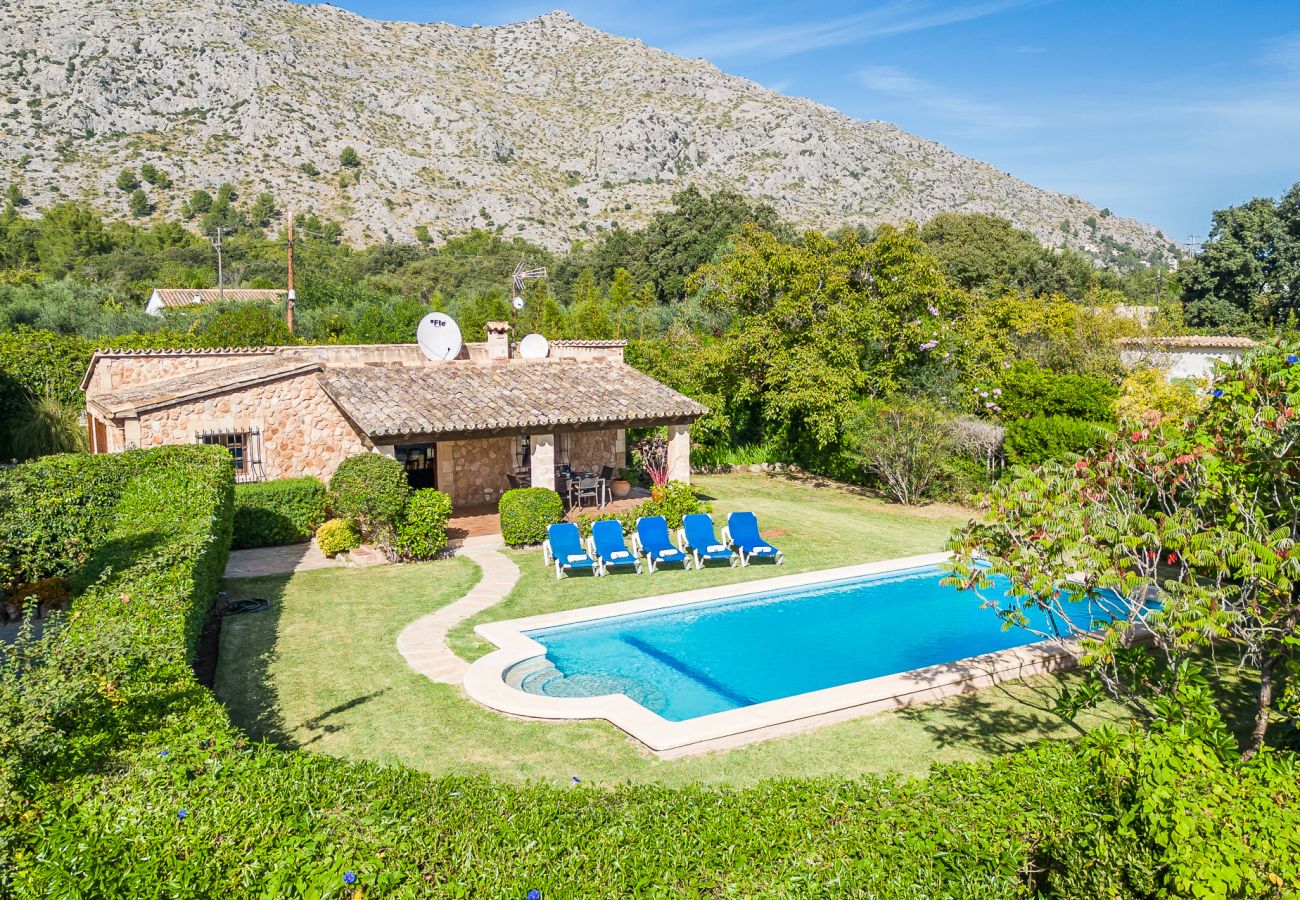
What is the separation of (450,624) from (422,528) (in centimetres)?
395

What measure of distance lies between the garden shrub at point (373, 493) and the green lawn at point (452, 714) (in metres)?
1.47

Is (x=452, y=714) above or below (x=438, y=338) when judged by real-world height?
below

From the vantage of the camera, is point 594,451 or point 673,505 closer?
point 673,505

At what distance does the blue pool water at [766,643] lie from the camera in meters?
10.8

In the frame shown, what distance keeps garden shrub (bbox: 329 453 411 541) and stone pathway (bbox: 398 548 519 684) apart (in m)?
1.57

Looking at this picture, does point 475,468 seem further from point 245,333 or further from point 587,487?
point 245,333

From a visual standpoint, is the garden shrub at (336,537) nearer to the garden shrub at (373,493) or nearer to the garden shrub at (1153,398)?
the garden shrub at (373,493)

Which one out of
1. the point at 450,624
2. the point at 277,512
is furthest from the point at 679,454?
the point at 450,624

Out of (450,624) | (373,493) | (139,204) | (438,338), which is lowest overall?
(450,624)

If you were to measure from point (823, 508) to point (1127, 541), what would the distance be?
51.3 ft

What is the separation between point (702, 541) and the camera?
15930 millimetres

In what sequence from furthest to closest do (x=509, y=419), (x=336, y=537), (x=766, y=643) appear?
(x=509, y=419)
(x=336, y=537)
(x=766, y=643)

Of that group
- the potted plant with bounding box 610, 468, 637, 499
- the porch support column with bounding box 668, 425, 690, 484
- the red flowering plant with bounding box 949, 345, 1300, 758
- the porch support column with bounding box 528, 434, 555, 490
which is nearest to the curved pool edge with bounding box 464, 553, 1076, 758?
the red flowering plant with bounding box 949, 345, 1300, 758

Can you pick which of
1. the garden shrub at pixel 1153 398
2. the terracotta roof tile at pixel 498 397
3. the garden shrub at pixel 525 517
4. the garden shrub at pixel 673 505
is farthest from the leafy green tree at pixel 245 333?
the garden shrub at pixel 1153 398
